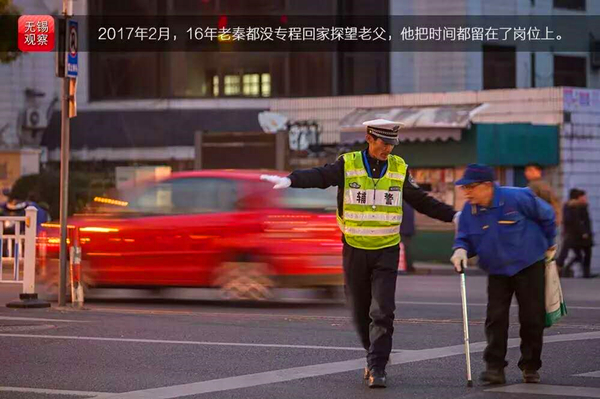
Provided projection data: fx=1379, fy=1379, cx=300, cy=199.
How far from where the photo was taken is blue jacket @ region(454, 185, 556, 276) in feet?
31.1

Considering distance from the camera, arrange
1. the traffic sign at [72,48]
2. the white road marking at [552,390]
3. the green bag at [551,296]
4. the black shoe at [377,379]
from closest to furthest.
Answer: the white road marking at [552,390]
the black shoe at [377,379]
the green bag at [551,296]
the traffic sign at [72,48]

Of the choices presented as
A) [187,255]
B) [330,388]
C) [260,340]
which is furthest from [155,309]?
[330,388]

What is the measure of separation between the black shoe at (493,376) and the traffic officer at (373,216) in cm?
68

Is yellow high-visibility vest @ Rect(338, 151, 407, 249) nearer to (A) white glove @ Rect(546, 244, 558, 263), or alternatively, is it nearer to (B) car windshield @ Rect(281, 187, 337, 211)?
(A) white glove @ Rect(546, 244, 558, 263)

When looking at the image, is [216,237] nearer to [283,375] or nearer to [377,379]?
[283,375]

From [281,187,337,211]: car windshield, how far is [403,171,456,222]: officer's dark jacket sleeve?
21.3 feet

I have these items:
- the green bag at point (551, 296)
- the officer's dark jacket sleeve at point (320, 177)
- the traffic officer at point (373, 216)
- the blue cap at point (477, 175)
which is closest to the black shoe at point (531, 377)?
the green bag at point (551, 296)

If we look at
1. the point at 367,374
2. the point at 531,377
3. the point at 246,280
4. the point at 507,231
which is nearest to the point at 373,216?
the point at 507,231

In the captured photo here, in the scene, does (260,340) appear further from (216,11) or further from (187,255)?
(216,11)

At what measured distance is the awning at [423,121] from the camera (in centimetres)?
3128

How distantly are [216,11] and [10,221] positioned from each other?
2316 centimetres

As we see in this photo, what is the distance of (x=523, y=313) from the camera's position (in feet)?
31.5

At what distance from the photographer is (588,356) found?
36.3ft

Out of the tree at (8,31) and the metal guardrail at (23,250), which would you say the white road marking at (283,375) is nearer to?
the metal guardrail at (23,250)
